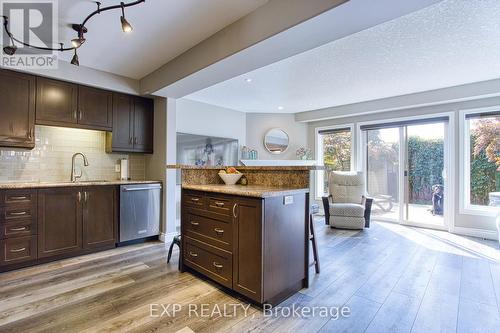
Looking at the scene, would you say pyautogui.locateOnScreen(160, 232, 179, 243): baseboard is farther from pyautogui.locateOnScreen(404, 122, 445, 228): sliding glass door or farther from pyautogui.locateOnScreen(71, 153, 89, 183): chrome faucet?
pyautogui.locateOnScreen(404, 122, 445, 228): sliding glass door

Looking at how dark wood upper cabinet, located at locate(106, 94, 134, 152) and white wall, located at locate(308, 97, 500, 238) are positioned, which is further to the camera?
white wall, located at locate(308, 97, 500, 238)

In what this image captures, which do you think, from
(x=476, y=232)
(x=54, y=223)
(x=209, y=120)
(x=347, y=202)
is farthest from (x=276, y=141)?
(x=54, y=223)

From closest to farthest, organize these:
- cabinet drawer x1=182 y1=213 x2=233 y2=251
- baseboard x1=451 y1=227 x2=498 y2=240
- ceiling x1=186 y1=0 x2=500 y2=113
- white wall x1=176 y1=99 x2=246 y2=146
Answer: cabinet drawer x1=182 y1=213 x2=233 y2=251 < ceiling x1=186 y1=0 x2=500 y2=113 < baseboard x1=451 y1=227 x2=498 y2=240 < white wall x1=176 y1=99 x2=246 y2=146

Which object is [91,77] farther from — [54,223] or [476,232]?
[476,232]

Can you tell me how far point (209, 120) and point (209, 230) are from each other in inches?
134

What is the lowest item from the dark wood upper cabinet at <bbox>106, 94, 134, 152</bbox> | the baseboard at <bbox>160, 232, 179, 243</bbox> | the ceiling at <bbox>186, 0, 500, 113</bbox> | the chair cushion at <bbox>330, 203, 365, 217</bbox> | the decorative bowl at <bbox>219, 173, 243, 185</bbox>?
the baseboard at <bbox>160, 232, 179, 243</bbox>

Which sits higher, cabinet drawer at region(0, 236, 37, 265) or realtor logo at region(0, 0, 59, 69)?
realtor logo at region(0, 0, 59, 69)

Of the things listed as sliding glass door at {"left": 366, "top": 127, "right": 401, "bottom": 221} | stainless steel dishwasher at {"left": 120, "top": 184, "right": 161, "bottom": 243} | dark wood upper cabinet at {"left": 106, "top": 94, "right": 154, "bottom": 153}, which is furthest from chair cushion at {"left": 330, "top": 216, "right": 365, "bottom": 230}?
dark wood upper cabinet at {"left": 106, "top": 94, "right": 154, "bottom": 153}

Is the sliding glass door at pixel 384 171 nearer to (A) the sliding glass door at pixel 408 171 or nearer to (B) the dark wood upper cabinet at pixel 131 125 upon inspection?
(A) the sliding glass door at pixel 408 171

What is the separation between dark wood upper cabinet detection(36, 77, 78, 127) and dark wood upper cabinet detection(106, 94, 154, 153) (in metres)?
0.52

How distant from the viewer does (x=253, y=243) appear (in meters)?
2.01

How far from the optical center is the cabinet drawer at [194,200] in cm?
253

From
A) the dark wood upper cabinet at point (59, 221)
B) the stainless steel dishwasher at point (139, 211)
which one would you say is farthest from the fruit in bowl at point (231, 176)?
the dark wood upper cabinet at point (59, 221)

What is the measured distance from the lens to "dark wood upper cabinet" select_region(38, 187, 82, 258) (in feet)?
9.78
